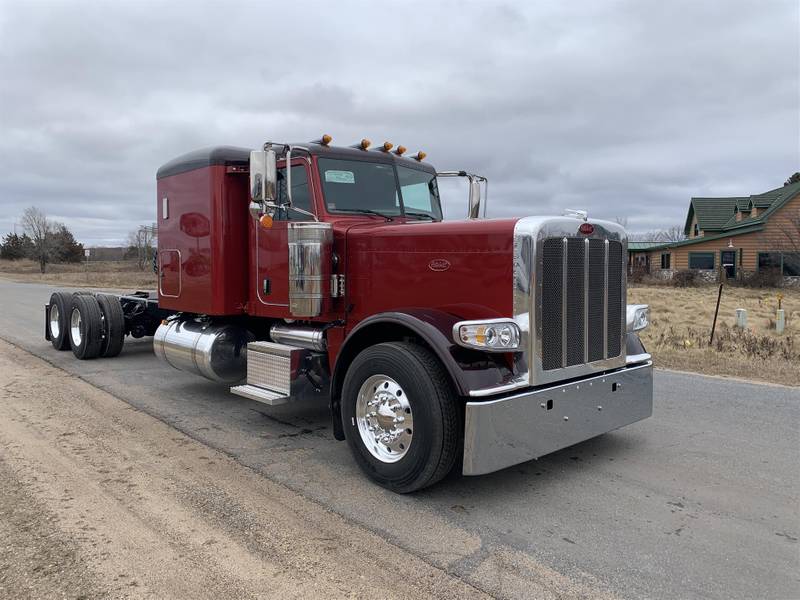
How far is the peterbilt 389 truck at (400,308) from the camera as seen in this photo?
4.01 meters

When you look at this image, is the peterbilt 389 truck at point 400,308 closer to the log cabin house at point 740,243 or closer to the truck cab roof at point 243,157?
the truck cab roof at point 243,157

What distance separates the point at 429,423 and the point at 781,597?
197 centimetres

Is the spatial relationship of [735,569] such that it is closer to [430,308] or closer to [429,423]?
[429,423]

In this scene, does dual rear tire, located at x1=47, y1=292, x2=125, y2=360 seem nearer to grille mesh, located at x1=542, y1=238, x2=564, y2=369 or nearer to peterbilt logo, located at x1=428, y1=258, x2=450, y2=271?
peterbilt logo, located at x1=428, y1=258, x2=450, y2=271

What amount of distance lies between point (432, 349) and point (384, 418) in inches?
23.4

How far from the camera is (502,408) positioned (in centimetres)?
388

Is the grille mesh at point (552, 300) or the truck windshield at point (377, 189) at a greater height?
the truck windshield at point (377, 189)

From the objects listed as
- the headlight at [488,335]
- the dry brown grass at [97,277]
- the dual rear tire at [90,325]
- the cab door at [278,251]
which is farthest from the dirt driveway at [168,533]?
the dry brown grass at [97,277]

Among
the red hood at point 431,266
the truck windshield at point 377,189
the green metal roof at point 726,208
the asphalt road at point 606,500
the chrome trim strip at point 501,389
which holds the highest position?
the green metal roof at point 726,208

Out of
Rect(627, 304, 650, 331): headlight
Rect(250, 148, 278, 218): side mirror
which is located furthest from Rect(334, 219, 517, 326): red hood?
Rect(627, 304, 650, 331): headlight

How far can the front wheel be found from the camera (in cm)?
394

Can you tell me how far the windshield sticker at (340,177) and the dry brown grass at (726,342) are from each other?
5.50m

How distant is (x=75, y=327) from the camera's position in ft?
32.4

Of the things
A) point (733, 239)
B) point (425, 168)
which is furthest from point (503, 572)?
point (733, 239)
